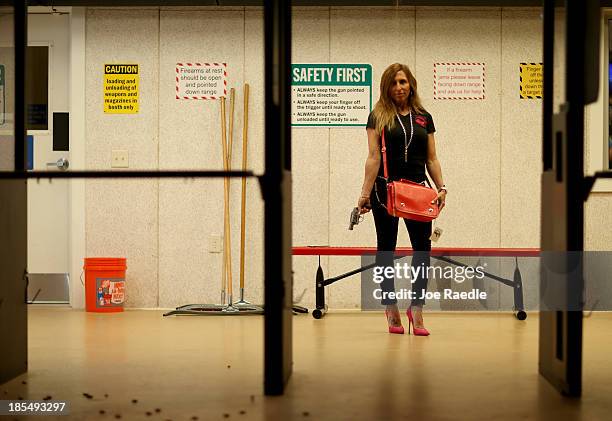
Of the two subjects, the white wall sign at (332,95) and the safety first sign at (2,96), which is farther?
the white wall sign at (332,95)

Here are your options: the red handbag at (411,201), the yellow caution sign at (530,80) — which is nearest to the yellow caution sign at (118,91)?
the red handbag at (411,201)

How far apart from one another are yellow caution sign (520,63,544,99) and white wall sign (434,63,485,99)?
0.29 m

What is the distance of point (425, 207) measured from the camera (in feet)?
15.1

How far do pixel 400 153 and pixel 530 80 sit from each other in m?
1.94

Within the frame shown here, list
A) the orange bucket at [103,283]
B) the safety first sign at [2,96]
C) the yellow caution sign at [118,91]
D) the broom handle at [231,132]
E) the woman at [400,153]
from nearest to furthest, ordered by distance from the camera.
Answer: the woman at [400,153] → the safety first sign at [2,96] → the orange bucket at [103,283] → the broom handle at [231,132] → the yellow caution sign at [118,91]

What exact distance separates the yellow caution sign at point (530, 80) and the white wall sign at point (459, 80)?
29 centimetres

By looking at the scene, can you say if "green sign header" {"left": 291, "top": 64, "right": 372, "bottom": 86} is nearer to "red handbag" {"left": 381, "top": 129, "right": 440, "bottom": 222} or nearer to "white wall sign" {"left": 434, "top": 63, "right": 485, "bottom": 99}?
"white wall sign" {"left": 434, "top": 63, "right": 485, "bottom": 99}

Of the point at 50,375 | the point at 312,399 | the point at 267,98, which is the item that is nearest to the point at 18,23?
the point at 267,98

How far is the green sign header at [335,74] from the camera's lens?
20.3 ft

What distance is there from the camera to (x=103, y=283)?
598 cm

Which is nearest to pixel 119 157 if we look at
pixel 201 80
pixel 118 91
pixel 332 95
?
pixel 118 91

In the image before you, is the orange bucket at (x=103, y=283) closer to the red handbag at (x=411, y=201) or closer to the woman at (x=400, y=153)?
the woman at (x=400, y=153)

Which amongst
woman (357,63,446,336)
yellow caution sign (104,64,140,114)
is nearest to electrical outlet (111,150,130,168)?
yellow caution sign (104,64,140,114)

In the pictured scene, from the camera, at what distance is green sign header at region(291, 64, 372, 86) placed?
6.18 metres
